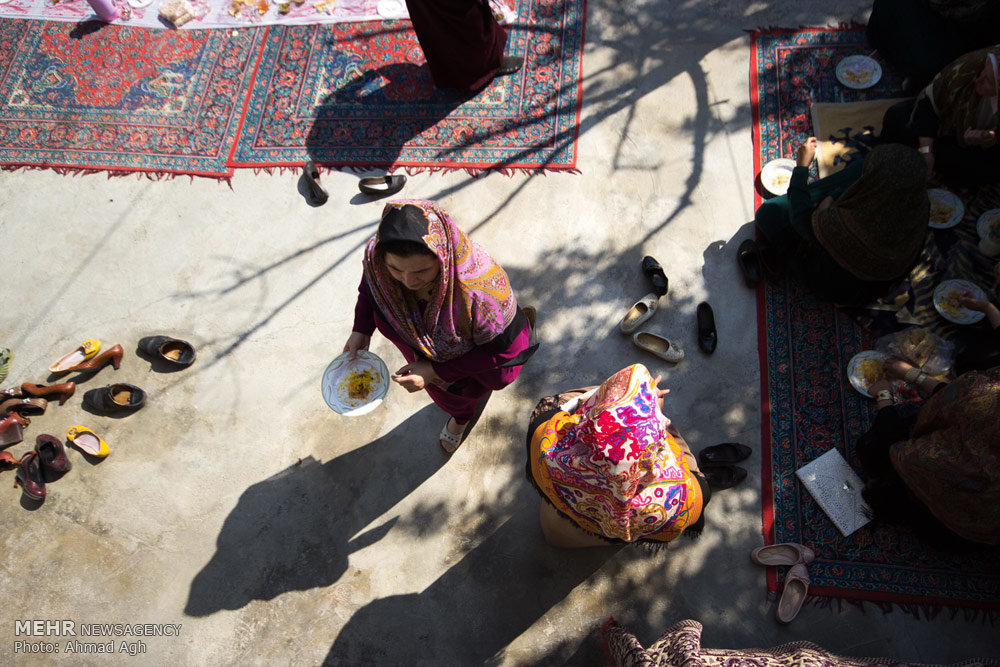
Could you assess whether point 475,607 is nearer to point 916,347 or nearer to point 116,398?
point 116,398

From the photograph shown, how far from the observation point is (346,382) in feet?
11.1

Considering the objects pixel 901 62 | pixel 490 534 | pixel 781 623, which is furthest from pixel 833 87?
pixel 490 534

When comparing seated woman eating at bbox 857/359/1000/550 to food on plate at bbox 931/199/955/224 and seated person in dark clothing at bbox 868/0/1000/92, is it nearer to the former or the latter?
food on plate at bbox 931/199/955/224

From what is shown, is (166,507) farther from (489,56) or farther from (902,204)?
(902,204)

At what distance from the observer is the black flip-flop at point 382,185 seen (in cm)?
500

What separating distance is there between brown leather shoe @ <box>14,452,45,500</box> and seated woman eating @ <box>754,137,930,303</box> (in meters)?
5.53

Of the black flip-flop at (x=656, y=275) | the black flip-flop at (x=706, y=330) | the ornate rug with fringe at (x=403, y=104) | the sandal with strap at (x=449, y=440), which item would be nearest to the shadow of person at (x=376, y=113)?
the ornate rug with fringe at (x=403, y=104)

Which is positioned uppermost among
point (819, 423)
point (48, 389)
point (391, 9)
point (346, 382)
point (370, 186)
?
point (391, 9)

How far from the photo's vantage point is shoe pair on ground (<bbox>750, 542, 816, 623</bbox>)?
3529 millimetres

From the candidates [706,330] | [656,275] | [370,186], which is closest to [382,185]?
[370,186]

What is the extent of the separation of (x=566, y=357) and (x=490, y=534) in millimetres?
1377

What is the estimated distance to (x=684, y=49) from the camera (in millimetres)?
5477

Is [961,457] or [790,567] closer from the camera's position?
[961,457]

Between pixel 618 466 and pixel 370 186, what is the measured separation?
11.8 ft
